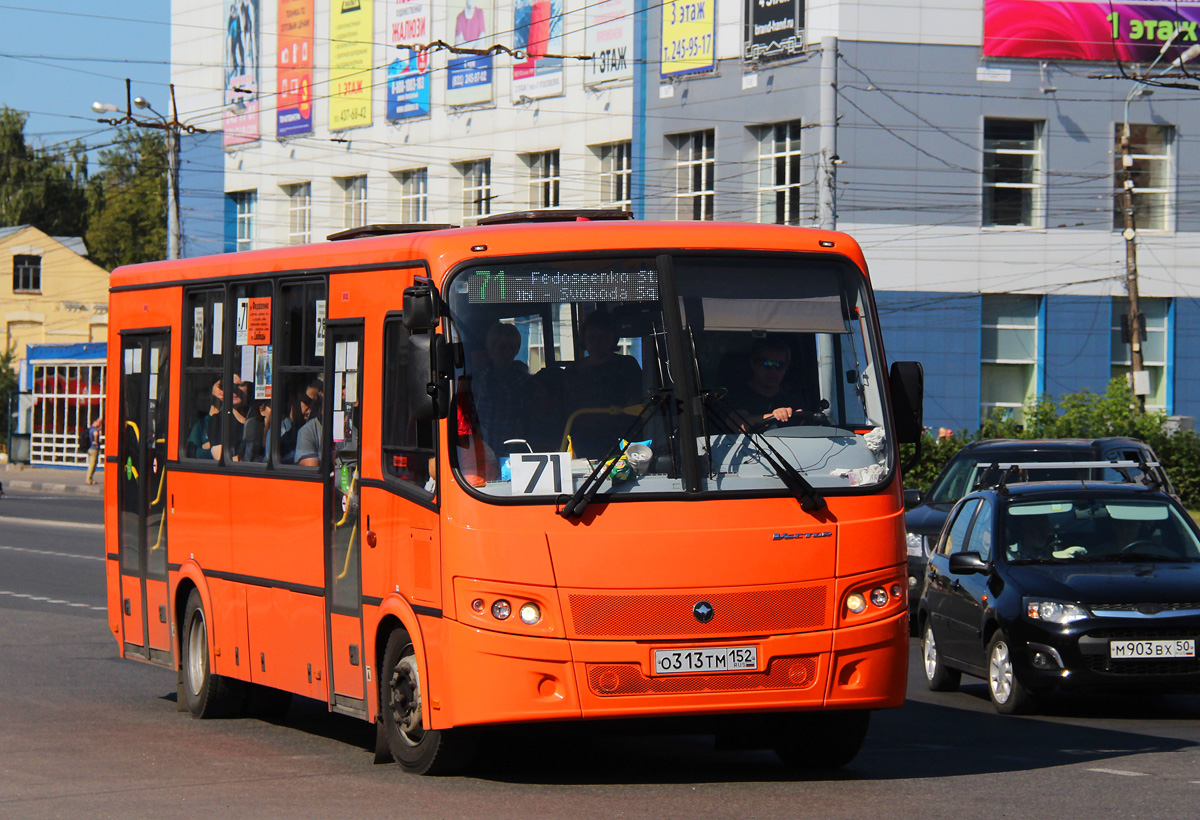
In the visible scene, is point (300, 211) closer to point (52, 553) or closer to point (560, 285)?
point (52, 553)

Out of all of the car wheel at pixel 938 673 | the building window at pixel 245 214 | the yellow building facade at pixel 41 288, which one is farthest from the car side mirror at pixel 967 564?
the yellow building facade at pixel 41 288

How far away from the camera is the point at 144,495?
505 inches

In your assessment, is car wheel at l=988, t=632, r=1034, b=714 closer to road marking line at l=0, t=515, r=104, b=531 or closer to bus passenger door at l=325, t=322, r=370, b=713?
bus passenger door at l=325, t=322, r=370, b=713

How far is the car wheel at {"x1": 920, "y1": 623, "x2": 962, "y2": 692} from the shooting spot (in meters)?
13.7

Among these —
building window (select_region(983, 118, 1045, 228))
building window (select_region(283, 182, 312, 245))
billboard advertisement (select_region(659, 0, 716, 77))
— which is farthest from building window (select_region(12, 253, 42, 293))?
building window (select_region(983, 118, 1045, 228))

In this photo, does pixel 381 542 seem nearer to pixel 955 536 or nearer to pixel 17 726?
pixel 17 726

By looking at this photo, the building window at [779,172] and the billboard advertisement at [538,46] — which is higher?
the billboard advertisement at [538,46]

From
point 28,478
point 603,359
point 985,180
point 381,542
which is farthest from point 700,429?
point 28,478

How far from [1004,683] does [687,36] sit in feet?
124

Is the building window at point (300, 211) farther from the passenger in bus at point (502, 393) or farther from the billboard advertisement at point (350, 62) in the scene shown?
the passenger in bus at point (502, 393)

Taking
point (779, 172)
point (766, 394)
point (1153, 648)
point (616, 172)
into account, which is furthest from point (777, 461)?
point (616, 172)

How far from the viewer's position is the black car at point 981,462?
17.9 metres

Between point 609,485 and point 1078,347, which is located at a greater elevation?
point 1078,347

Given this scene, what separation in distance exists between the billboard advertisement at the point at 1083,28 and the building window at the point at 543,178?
1376cm
